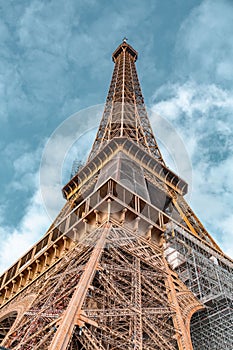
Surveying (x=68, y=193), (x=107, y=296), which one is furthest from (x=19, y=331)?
(x=68, y=193)

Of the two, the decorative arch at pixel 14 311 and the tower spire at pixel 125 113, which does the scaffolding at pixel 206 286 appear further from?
the tower spire at pixel 125 113

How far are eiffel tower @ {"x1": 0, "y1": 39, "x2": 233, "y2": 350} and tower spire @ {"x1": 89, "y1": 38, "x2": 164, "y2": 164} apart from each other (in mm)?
7014

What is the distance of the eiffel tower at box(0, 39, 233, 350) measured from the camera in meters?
9.87

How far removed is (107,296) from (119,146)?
21.9m

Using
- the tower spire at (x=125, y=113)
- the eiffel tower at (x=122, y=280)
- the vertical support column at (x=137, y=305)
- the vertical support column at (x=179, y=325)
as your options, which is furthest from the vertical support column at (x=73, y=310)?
the tower spire at (x=125, y=113)

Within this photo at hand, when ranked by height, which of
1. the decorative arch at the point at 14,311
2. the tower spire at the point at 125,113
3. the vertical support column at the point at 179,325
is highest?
the tower spire at the point at 125,113

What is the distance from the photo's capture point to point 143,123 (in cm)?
4584

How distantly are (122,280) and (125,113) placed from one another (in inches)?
1342

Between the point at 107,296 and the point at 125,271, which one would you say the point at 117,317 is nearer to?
the point at 107,296

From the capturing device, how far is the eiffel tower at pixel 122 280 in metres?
9.87

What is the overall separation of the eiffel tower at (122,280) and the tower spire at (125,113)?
23.0 feet

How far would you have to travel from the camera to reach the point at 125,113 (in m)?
44.7

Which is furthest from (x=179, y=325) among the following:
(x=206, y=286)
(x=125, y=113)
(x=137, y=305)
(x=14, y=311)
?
(x=125, y=113)

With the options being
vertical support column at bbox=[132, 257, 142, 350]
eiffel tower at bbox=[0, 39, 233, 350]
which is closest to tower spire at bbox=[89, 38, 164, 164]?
eiffel tower at bbox=[0, 39, 233, 350]
